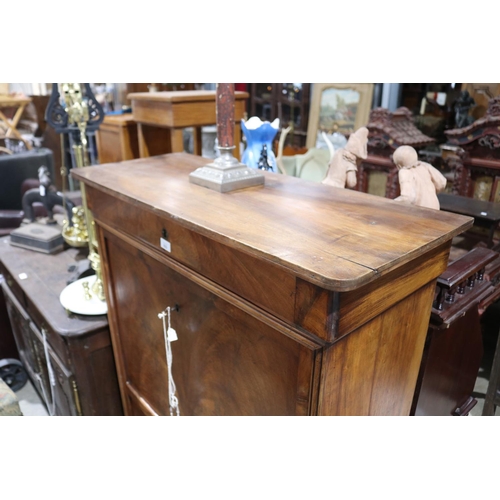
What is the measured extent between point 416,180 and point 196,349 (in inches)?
24.4

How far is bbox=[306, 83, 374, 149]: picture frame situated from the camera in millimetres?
2891

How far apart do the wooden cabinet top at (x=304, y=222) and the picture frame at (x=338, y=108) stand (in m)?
1.98

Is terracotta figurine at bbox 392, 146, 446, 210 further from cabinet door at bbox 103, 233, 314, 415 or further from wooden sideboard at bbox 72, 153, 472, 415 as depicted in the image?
cabinet door at bbox 103, 233, 314, 415

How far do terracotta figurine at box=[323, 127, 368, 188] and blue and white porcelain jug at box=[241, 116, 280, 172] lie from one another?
0.89 feet

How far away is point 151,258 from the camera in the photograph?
1063 millimetres

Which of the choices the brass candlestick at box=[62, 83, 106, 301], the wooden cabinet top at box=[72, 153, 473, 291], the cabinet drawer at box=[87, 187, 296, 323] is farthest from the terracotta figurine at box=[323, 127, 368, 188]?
the brass candlestick at box=[62, 83, 106, 301]

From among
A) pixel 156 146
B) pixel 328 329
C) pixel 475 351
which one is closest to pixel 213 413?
pixel 328 329

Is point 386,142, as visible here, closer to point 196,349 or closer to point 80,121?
point 80,121

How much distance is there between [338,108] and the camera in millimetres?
3084

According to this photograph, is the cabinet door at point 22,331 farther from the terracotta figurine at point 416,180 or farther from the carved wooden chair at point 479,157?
the carved wooden chair at point 479,157

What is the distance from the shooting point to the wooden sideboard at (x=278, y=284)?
67 cm

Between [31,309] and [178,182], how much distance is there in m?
0.98

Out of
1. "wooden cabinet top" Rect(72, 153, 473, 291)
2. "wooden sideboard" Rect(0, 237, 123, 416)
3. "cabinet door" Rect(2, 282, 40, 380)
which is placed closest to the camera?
"wooden cabinet top" Rect(72, 153, 473, 291)

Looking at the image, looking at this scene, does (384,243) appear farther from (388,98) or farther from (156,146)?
(388,98)
